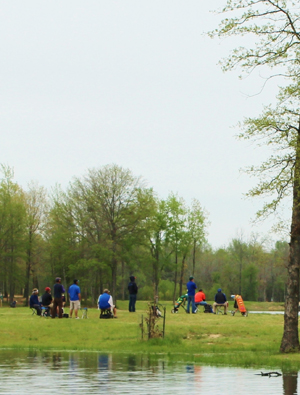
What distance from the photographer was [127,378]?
13266 mm

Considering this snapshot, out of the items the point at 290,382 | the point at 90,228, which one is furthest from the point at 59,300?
the point at 90,228

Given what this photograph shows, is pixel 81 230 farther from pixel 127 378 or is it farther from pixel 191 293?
pixel 127 378

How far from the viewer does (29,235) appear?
70.0 meters

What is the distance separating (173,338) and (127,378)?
28.6ft

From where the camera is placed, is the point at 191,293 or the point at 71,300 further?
the point at 191,293

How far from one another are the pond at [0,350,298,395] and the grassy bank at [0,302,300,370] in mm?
2093

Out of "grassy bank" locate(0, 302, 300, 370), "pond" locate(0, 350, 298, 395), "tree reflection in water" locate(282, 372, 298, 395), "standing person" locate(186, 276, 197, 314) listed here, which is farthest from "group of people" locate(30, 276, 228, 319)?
"tree reflection in water" locate(282, 372, 298, 395)

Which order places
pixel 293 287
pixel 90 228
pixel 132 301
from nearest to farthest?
1. pixel 293 287
2. pixel 132 301
3. pixel 90 228

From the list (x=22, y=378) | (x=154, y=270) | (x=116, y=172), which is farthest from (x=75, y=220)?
(x=22, y=378)

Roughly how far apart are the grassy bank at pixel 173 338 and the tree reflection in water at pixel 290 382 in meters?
2.64

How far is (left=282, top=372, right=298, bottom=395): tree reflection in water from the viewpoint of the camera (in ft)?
37.7

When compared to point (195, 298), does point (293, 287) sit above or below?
above

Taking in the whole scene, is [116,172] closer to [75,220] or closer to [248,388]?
[75,220]

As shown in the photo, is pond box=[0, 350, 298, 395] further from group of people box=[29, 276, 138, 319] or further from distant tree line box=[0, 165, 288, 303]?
distant tree line box=[0, 165, 288, 303]
